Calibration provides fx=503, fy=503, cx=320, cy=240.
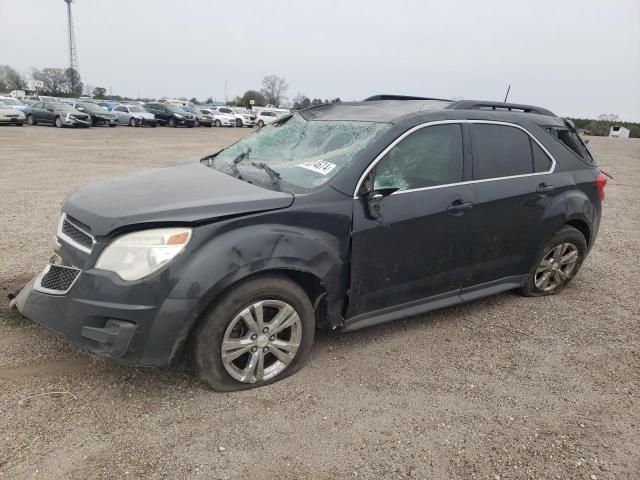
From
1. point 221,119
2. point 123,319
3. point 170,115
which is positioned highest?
point 123,319

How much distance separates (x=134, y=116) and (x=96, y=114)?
11.1 ft

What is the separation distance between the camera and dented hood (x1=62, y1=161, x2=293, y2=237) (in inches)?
112

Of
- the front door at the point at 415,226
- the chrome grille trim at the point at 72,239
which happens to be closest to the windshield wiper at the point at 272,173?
the front door at the point at 415,226

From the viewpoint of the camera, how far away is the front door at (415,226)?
3.38 metres

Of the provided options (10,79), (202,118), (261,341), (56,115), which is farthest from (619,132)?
(10,79)

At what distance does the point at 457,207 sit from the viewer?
3758 millimetres

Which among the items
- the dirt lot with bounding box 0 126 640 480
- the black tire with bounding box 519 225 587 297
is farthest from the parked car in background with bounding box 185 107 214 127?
the black tire with bounding box 519 225 587 297

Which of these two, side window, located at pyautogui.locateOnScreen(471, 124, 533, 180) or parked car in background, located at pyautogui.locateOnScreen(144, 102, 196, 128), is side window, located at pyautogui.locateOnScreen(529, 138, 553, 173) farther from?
parked car in background, located at pyautogui.locateOnScreen(144, 102, 196, 128)

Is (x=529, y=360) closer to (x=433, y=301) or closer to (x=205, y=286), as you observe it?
(x=433, y=301)

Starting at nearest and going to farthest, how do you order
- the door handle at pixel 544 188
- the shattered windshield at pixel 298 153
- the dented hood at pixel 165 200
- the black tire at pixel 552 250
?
the dented hood at pixel 165 200 → the shattered windshield at pixel 298 153 → the door handle at pixel 544 188 → the black tire at pixel 552 250

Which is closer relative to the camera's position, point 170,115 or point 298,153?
point 298,153

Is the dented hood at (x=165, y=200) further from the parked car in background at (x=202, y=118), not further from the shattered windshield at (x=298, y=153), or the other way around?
the parked car in background at (x=202, y=118)

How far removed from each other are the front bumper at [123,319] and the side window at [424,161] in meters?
1.58

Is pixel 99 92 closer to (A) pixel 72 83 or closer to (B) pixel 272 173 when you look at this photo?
(A) pixel 72 83
